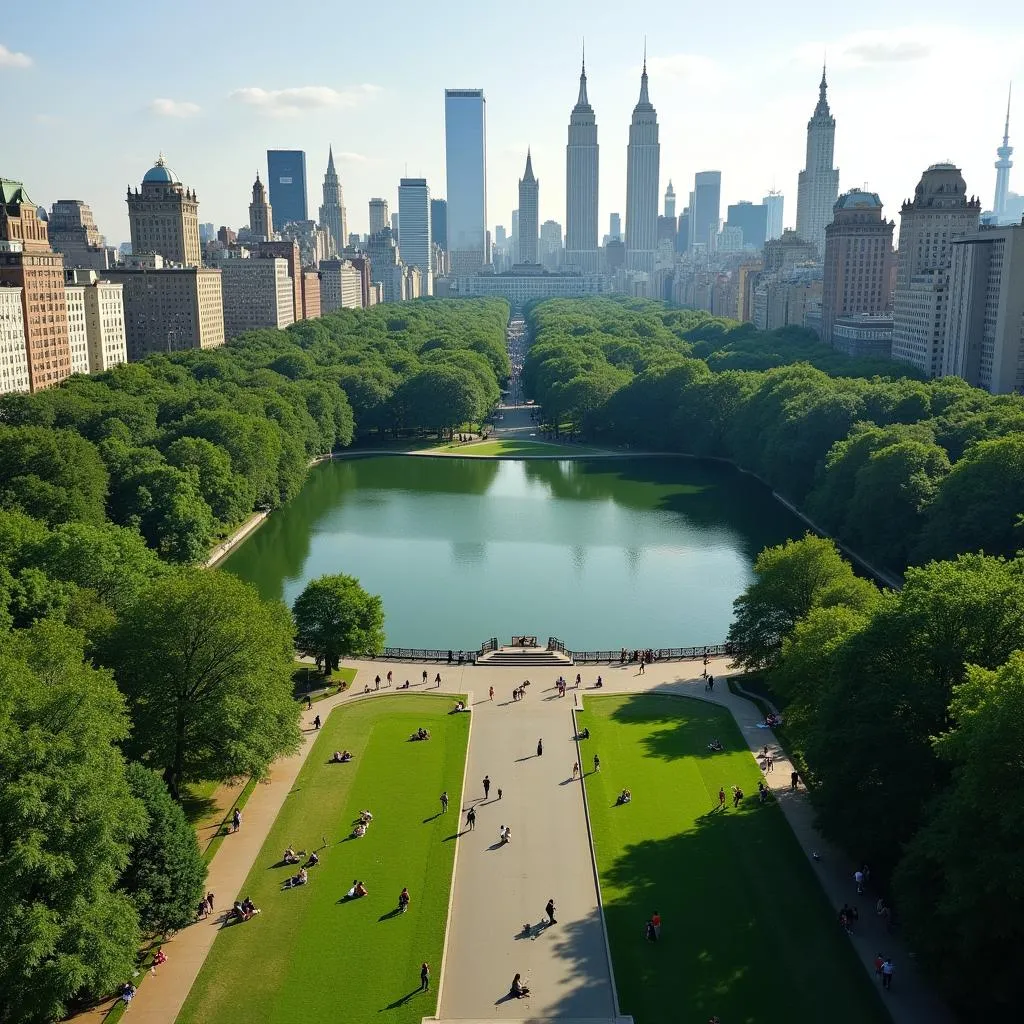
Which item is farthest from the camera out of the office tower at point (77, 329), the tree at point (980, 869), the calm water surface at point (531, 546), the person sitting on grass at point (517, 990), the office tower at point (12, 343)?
the office tower at point (77, 329)

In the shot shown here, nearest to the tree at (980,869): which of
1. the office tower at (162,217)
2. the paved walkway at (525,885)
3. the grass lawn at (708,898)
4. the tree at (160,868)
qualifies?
the paved walkway at (525,885)

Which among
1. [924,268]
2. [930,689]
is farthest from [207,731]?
[924,268]

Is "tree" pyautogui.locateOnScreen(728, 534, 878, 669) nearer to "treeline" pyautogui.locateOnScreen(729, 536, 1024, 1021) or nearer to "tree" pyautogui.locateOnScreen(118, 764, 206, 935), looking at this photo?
"treeline" pyautogui.locateOnScreen(729, 536, 1024, 1021)

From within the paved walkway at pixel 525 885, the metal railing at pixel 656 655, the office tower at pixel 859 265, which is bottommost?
the metal railing at pixel 656 655

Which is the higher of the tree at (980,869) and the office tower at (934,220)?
the office tower at (934,220)

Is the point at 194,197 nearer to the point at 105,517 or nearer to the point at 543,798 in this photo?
the point at 105,517

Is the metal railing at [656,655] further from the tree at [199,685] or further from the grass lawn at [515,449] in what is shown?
the grass lawn at [515,449]

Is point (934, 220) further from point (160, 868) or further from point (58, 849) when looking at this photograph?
point (58, 849)
